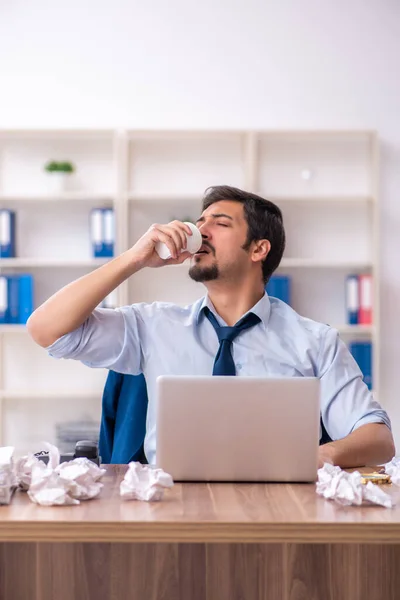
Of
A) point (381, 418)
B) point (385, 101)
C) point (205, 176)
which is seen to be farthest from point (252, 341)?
point (385, 101)

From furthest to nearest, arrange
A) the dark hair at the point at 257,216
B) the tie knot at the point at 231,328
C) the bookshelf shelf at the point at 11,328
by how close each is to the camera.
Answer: the bookshelf shelf at the point at 11,328 → the dark hair at the point at 257,216 → the tie knot at the point at 231,328

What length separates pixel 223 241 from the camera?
8.05ft

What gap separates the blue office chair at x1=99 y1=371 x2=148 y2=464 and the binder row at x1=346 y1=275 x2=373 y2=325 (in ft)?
8.16

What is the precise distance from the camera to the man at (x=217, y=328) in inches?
85.0

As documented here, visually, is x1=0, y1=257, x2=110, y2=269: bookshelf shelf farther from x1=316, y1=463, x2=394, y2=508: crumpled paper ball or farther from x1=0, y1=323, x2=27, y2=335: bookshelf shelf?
x1=316, y1=463, x2=394, y2=508: crumpled paper ball

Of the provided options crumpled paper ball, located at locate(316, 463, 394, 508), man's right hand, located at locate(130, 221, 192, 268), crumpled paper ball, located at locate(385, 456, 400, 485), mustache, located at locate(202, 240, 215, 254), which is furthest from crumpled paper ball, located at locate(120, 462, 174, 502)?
mustache, located at locate(202, 240, 215, 254)

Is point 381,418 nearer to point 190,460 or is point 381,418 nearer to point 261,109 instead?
point 190,460

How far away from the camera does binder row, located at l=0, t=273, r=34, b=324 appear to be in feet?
14.7

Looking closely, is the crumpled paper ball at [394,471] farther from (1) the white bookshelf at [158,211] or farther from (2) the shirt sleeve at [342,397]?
(1) the white bookshelf at [158,211]

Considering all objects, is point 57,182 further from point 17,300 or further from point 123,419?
point 123,419

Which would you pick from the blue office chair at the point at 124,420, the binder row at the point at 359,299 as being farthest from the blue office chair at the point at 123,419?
the binder row at the point at 359,299

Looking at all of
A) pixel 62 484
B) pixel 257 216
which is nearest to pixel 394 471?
pixel 62 484

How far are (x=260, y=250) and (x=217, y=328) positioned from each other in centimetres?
35

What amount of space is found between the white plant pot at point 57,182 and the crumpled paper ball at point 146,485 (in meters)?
3.24
